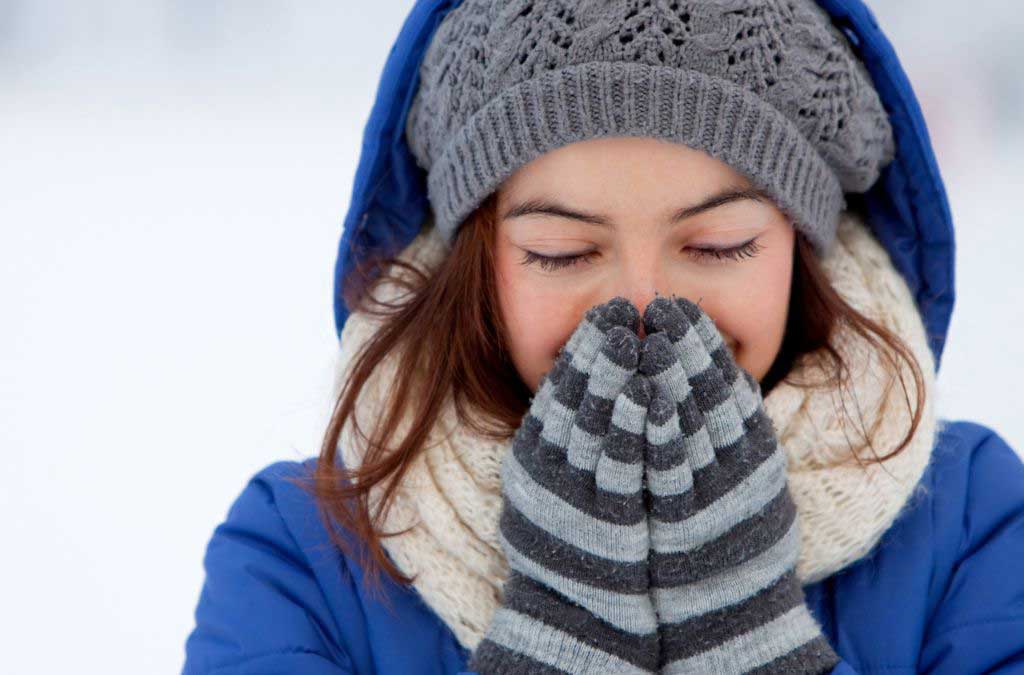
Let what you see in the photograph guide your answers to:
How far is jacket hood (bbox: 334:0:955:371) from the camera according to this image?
1283 millimetres

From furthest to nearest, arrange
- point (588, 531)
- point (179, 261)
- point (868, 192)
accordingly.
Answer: point (179, 261), point (868, 192), point (588, 531)

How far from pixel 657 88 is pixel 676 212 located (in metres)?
0.12

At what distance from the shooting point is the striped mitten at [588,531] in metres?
1.04

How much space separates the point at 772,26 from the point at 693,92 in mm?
122

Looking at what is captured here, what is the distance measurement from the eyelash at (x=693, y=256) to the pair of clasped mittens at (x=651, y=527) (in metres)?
0.09

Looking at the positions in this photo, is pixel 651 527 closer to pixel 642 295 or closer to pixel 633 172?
pixel 642 295

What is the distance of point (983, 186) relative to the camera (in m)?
2.66

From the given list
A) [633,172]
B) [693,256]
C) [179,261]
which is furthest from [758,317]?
[179,261]

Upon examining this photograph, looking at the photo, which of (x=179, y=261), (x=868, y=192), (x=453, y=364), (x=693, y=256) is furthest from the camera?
(x=179, y=261)

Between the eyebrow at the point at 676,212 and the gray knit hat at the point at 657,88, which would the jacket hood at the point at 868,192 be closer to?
the gray knit hat at the point at 657,88

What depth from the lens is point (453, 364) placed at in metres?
1.28

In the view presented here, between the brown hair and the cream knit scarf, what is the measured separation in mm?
14

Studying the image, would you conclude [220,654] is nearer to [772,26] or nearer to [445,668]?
[445,668]

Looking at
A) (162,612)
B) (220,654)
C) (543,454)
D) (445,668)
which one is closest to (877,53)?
(543,454)
